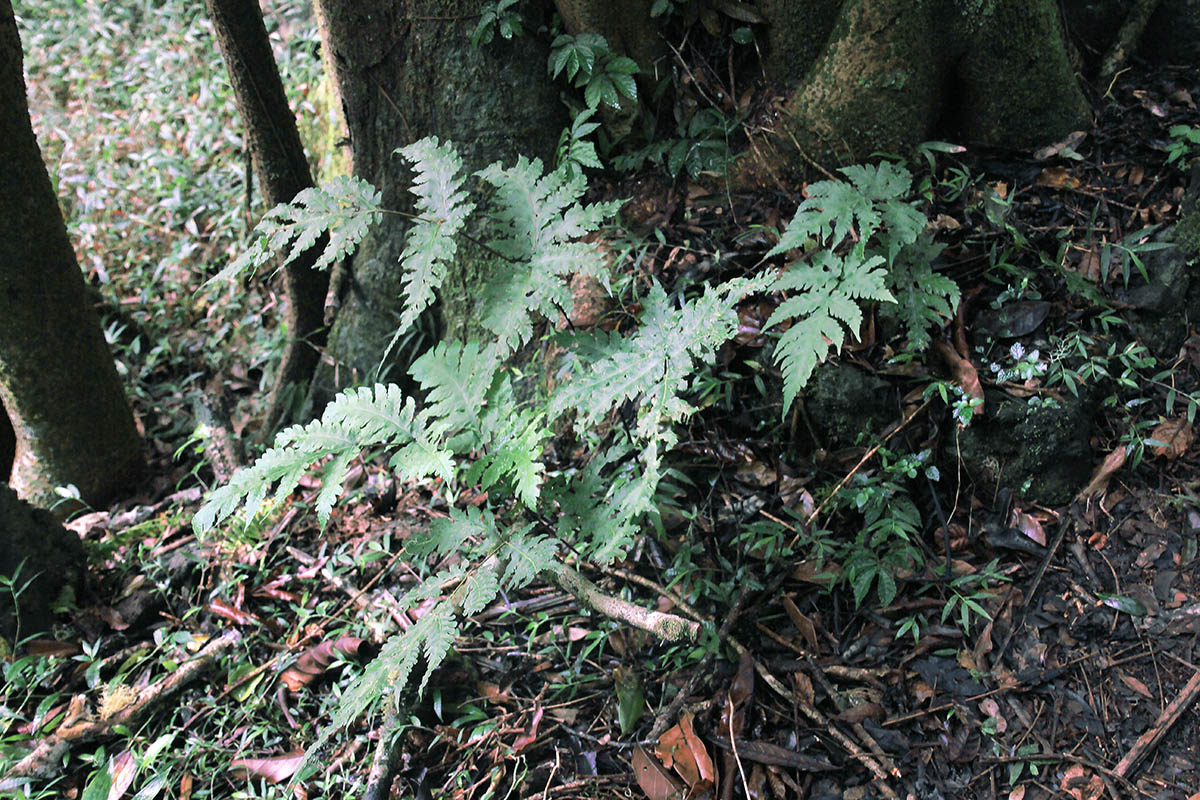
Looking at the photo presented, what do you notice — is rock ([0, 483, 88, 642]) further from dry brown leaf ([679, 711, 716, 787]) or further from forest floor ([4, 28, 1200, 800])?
dry brown leaf ([679, 711, 716, 787])

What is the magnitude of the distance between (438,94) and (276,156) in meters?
0.80

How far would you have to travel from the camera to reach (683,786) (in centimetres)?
236

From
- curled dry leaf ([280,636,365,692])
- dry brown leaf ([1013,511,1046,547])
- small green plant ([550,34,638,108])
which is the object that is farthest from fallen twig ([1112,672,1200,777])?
small green plant ([550,34,638,108])

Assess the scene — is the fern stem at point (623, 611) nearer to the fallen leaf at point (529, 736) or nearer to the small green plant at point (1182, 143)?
the fallen leaf at point (529, 736)

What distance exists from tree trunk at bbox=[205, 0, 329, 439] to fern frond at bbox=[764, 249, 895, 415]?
219 cm

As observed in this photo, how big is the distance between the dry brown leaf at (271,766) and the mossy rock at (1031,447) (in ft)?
Answer: 7.84

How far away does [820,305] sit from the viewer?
7.84 ft

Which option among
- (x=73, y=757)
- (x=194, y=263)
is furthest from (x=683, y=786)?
(x=194, y=263)

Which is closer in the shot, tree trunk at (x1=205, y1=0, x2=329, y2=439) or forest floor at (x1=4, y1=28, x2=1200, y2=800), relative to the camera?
forest floor at (x1=4, y1=28, x2=1200, y2=800)

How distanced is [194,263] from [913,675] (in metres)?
4.46

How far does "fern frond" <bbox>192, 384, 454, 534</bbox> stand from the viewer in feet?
7.56

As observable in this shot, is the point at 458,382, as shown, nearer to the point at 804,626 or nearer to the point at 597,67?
the point at 804,626

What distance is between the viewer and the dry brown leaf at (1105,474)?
265cm

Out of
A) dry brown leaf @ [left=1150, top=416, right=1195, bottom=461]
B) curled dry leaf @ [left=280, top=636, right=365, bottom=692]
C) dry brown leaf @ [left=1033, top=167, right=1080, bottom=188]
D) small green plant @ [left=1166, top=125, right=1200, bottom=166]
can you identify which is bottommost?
curled dry leaf @ [left=280, top=636, right=365, bottom=692]
